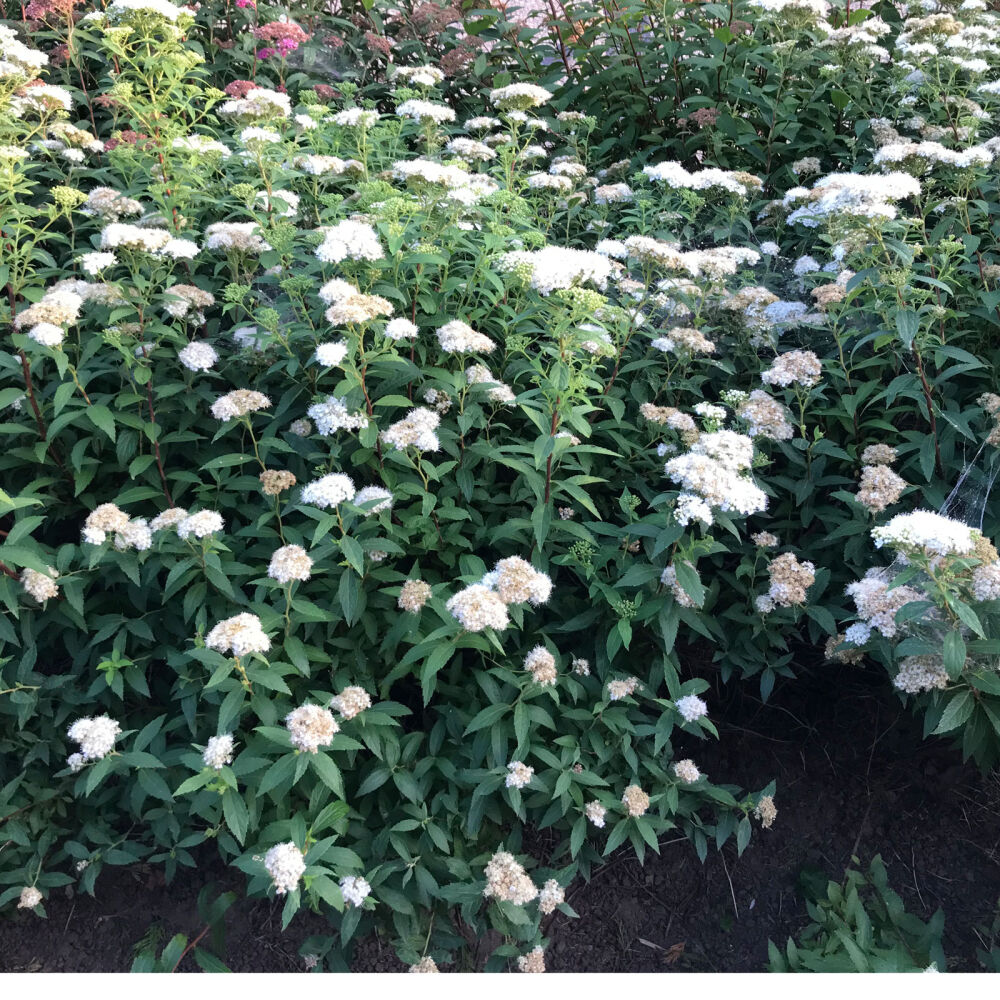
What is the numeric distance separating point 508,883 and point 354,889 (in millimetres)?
461

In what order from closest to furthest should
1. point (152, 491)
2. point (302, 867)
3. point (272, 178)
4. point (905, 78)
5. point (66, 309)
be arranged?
1. point (302, 867)
2. point (66, 309)
3. point (152, 491)
4. point (272, 178)
5. point (905, 78)

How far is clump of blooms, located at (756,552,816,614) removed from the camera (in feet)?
9.50

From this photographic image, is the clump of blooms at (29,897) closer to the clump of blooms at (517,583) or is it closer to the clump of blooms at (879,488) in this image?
the clump of blooms at (517,583)

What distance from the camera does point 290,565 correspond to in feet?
8.14

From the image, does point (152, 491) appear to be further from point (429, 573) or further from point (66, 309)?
point (429, 573)

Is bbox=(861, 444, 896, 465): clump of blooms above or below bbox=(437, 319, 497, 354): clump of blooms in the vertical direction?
below

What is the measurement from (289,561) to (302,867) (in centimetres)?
84

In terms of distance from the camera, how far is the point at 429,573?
10.1 ft

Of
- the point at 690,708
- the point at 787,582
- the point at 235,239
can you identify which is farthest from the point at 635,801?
the point at 235,239

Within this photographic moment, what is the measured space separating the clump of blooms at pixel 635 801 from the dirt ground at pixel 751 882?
0.69 m

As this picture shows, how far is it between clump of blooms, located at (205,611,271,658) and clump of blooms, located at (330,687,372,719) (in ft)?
1.06

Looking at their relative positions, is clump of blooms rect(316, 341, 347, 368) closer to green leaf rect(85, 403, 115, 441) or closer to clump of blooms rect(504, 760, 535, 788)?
green leaf rect(85, 403, 115, 441)

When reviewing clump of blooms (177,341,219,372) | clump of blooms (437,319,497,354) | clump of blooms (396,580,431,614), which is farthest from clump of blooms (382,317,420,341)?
clump of blooms (396,580,431,614)

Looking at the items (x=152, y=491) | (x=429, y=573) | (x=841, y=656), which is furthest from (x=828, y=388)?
(x=152, y=491)
